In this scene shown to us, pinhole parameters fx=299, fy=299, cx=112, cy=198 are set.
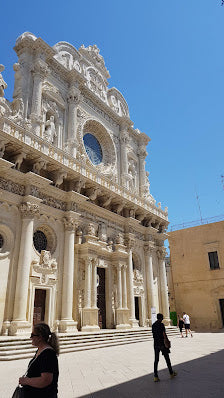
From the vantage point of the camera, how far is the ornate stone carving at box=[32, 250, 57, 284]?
547 inches

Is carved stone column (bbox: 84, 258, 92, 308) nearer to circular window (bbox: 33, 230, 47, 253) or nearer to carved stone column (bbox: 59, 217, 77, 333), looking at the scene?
carved stone column (bbox: 59, 217, 77, 333)

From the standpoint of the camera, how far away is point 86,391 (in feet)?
18.4

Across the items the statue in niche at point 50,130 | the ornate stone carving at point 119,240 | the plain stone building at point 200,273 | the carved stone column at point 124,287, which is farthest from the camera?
the plain stone building at point 200,273

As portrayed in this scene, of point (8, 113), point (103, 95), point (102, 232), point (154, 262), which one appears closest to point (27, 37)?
point (8, 113)

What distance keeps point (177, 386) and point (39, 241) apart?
10418mm

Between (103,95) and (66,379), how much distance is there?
69.8ft

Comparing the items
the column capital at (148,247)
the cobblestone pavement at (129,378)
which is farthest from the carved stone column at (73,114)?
the cobblestone pavement at (129,378)

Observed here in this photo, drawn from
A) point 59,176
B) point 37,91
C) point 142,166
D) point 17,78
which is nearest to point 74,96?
point 37,91

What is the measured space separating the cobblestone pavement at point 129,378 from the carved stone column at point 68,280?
4.53 meters

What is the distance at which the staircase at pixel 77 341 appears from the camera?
10.1 metres

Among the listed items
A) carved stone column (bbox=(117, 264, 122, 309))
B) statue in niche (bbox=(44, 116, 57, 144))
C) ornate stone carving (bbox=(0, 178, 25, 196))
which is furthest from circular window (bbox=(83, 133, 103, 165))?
ornate stone carving (bbox=(0, 178, 25, 196))

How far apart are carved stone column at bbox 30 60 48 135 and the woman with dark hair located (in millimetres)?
14073

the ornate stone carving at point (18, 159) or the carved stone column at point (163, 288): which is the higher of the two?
the ornate stone carving at point (18, 159)

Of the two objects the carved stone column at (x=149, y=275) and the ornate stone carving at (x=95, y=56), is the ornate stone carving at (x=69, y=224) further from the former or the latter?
the ornate stone carving at (x=95, y=56)
